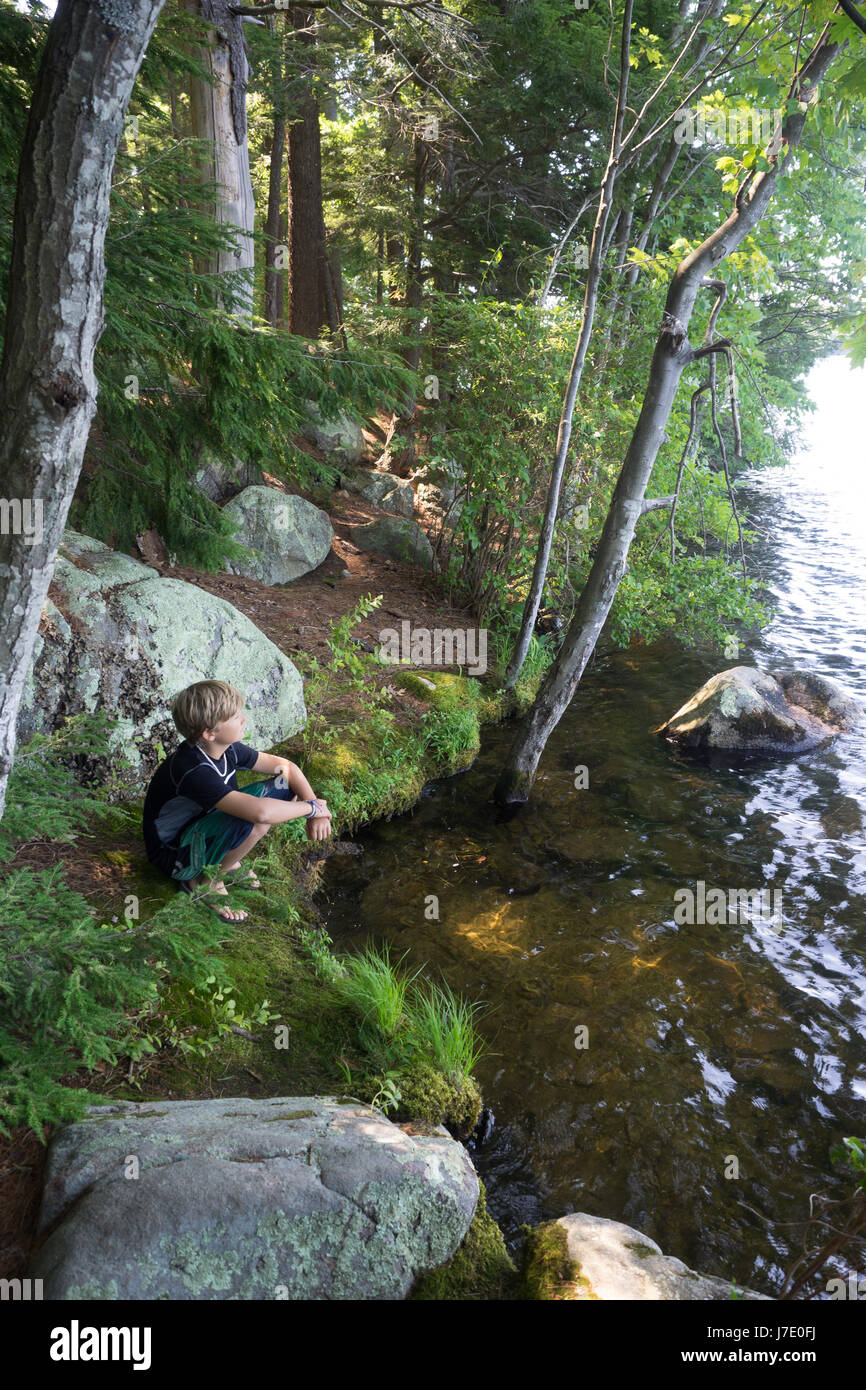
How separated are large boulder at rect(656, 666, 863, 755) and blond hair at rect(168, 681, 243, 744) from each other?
5623 mm

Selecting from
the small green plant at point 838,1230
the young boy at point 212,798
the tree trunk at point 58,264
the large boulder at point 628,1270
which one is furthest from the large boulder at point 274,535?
the small green plant at point 838,1230

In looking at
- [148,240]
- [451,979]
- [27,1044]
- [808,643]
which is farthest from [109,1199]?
[808,643]

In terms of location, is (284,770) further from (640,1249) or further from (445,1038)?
(640,1249)

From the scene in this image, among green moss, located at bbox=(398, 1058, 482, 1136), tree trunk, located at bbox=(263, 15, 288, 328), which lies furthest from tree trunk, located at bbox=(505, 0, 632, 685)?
tree trunk, located at bbox=(263, 15, 288, 328)

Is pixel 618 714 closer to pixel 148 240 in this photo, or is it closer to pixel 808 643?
pixel 808 643

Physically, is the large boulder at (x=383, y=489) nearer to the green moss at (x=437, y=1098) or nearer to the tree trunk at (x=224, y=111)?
the tree trunk at (x=224, y=111)

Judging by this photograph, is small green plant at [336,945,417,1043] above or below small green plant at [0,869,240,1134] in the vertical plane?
below

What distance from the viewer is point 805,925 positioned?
5312 mm

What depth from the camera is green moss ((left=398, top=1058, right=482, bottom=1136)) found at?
11.2ft

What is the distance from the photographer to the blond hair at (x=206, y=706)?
376cm

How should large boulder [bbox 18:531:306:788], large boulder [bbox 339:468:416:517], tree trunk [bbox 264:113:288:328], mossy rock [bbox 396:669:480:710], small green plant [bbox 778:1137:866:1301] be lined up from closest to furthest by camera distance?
small green plant [bbox 778:1137:866:1301]
large boulder [bbox 18:531:306:788]
mossy rock [bbox 396:669:480:710]
large boulder [bbox 339:468:416:517]
tree trunk [bbox 264:113:288:328]

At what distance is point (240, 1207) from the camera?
7.45 ft

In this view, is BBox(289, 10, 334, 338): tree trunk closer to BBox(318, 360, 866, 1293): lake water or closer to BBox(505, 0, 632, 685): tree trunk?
BBox(505, 0, 632, 685): tree trunk

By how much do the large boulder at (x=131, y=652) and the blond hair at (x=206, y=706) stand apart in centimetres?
97
